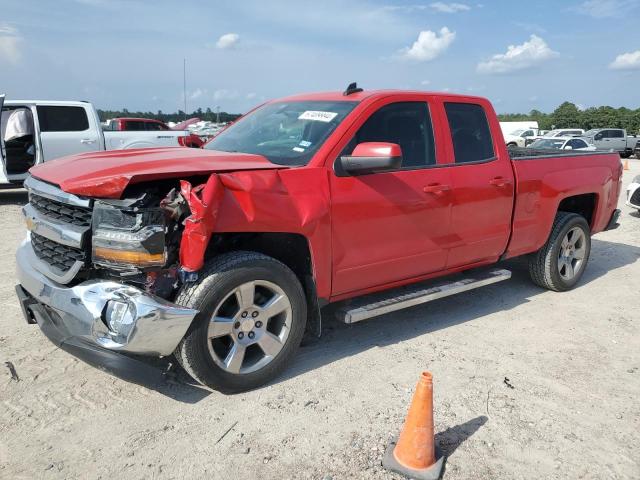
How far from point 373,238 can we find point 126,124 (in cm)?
1756

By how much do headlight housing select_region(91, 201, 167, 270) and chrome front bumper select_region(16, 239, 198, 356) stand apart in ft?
0.52

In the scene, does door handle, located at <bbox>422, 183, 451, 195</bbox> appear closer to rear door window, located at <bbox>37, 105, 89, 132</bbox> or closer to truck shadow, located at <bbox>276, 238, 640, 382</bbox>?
truck shadow, located at <bbox>276, 238, 640, 382</bbox>

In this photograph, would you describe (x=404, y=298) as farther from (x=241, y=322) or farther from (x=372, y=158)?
(x=241, y=322)

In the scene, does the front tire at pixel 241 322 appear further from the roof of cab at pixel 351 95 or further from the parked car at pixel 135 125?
the parked car at pixel 135 125

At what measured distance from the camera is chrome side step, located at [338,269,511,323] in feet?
12.3

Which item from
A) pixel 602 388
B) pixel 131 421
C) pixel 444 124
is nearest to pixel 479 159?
pixel 444 124

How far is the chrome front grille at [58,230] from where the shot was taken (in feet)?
9.85

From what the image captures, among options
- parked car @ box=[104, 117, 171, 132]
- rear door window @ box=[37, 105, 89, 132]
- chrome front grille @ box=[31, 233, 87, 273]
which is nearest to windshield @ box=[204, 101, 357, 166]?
chrome front grille @ box=[31, 233, 87, 273]

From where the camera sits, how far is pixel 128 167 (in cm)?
300

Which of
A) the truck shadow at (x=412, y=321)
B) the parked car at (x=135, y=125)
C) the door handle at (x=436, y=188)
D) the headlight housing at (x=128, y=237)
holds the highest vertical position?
the door handle at (x=436, y=188)

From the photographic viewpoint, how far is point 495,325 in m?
4.65

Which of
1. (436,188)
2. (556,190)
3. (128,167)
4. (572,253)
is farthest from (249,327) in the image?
(572,253)

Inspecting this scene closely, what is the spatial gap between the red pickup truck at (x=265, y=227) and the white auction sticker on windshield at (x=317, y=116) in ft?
0.06

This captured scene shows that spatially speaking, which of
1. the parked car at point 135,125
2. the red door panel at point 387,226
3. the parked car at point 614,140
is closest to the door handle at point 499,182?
the red door panel at point 387,226
